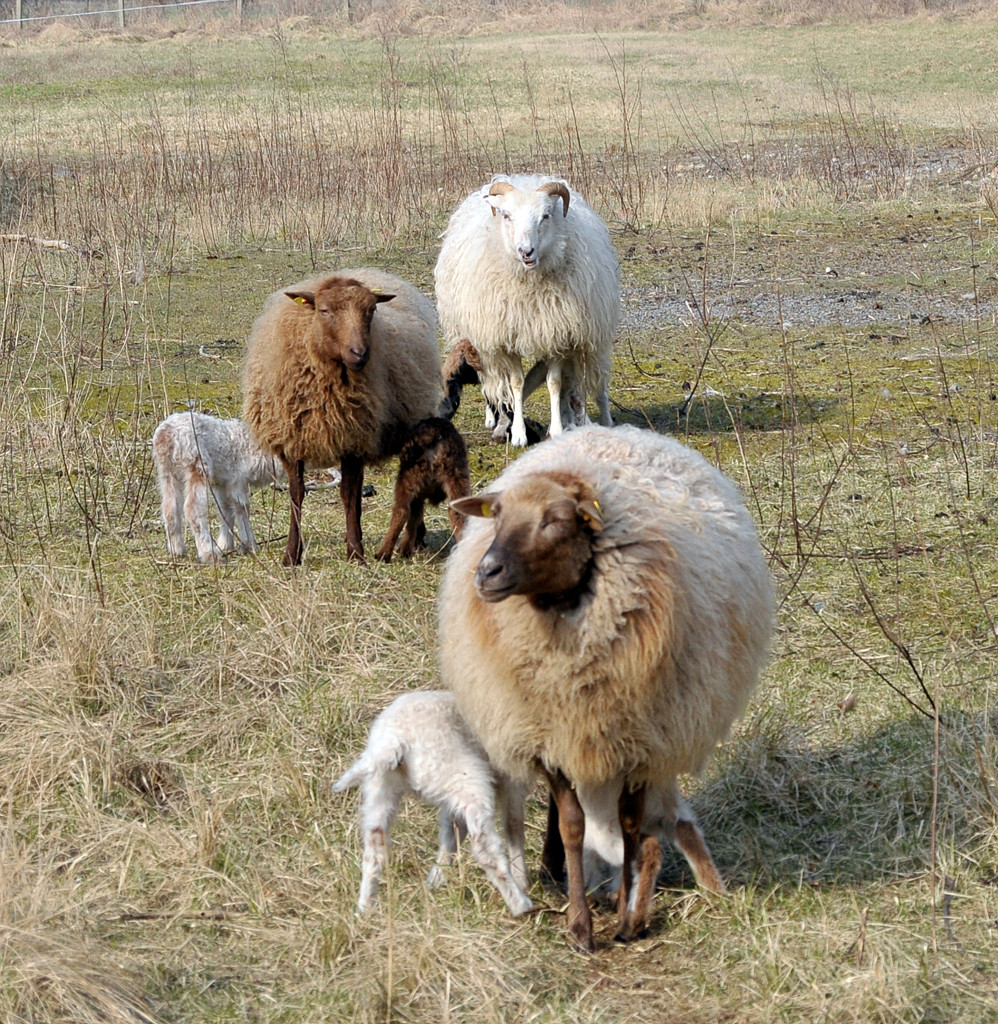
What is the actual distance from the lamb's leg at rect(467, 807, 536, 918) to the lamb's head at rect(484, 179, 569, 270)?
198 inches

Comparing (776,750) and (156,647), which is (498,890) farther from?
(156,647)

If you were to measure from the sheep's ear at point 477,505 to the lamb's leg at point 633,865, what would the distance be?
2.91 feet

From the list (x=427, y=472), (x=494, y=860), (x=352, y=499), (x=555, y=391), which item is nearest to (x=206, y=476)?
(x=352, y=499)

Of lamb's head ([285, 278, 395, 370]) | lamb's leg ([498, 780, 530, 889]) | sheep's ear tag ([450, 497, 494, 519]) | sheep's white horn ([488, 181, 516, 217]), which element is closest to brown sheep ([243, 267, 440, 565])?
lamb's head ([285, 278, 395, 370])

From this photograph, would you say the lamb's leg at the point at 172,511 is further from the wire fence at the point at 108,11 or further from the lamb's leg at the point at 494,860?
the wire fence at the point at 108,11

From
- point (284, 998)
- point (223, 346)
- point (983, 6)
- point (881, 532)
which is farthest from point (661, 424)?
point (983, 6)

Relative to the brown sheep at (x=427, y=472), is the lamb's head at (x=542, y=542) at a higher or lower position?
higher

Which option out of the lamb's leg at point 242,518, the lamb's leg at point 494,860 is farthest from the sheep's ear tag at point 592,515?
the lamb's leg at point 242,518

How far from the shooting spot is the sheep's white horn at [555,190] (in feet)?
28.1

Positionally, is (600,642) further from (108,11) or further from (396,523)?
(108,11)

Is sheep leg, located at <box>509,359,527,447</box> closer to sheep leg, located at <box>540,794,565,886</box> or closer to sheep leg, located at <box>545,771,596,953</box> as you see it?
sheep leg, located at <box>540,794,565,886</box>

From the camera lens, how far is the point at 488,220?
359 inches

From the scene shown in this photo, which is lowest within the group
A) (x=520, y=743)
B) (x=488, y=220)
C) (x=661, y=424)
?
(x=661, y=424)

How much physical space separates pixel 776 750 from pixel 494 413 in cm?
500
